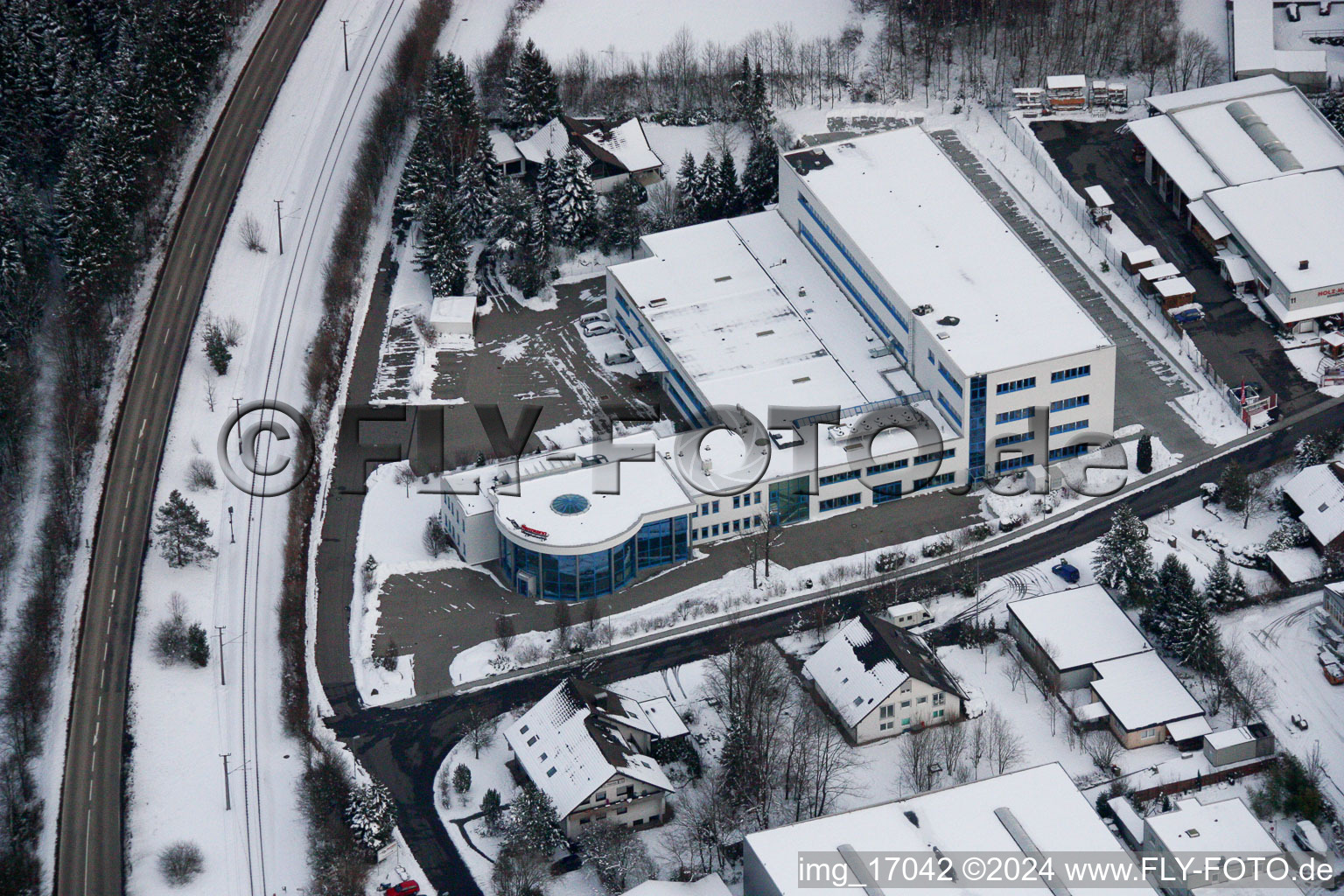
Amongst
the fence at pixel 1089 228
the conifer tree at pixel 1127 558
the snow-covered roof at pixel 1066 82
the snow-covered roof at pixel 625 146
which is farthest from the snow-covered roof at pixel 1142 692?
the snow-covered roof at pixel 625 146

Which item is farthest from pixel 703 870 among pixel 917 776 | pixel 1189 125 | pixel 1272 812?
pixel 1189 125

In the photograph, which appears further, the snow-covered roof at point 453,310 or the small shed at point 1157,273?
the snow-covered roof at point 453,310

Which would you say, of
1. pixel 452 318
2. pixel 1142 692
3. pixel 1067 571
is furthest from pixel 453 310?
pixel 1142 692

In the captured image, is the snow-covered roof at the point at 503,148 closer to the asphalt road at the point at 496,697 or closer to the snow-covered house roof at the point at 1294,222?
the snow-covered house roof at the point at 1294,222

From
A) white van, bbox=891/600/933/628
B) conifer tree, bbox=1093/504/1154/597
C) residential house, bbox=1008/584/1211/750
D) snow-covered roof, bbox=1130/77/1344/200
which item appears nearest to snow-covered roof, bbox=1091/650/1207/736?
residential house, bbox=1008/584/1211/750

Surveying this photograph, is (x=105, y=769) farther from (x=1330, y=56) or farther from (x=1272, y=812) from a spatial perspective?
(x=1330, y=56)

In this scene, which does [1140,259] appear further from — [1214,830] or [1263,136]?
[1214,830]

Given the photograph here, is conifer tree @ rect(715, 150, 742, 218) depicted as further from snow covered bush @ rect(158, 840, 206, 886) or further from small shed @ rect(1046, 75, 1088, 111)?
snow covered bush @ rect(158, 840, 206, 886)
